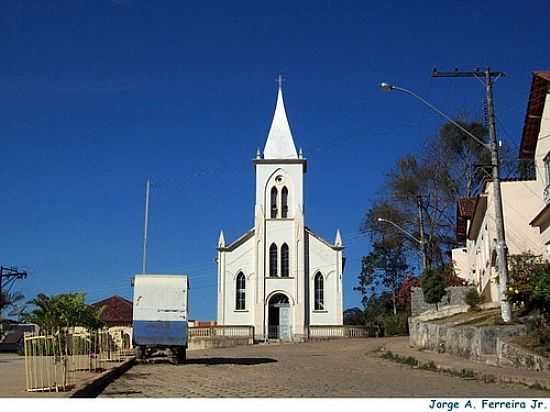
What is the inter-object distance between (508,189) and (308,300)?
16788 millimetres

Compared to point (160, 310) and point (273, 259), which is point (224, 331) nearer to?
point (273, 259)

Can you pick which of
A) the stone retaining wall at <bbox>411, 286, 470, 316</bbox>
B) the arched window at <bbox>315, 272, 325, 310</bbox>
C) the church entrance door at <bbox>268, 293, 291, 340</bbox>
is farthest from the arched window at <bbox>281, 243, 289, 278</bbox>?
the stone retaining wall at <bbox>411, 286, 470, 316</bbox>

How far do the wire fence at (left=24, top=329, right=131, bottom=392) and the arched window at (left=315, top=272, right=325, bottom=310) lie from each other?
20522 mm

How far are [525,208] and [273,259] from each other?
17.8 meters

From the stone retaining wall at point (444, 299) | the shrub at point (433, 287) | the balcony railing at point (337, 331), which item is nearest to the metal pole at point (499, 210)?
the stone retaining wall at point (444, 299)

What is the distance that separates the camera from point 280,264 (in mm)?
37250

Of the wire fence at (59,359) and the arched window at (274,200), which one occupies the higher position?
the arched window at (274,200)

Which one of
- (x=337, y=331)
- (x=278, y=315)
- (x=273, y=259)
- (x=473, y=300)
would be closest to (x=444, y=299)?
(x=473, y=300)

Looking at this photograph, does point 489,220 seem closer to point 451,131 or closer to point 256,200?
point 451,131

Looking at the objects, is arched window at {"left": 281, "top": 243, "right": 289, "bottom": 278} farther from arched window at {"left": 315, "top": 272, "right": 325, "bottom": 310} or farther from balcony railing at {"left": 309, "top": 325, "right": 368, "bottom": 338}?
balcony railing at {"left": 309, "top": 325, "right": 368, "bottom": 338}

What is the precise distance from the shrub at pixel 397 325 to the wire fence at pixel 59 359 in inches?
744
